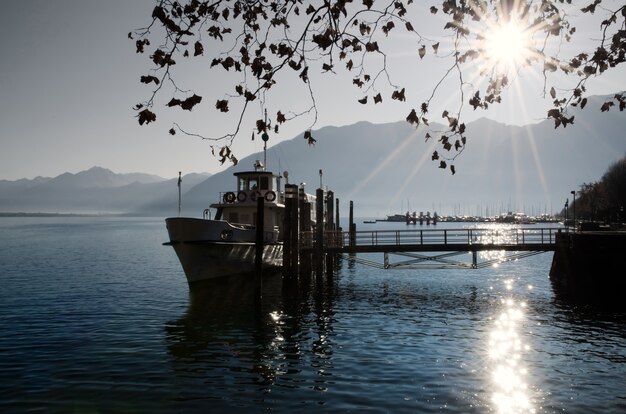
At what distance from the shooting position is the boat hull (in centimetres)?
2817

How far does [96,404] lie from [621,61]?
38.1 feet

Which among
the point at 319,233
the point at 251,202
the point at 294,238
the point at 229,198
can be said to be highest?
the point at 229,198

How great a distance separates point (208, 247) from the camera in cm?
2873

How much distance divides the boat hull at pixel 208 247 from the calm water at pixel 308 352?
3.51ft

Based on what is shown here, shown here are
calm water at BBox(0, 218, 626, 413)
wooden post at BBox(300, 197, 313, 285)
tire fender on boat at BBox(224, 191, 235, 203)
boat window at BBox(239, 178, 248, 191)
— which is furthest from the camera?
boat window at BBox(239, 178, 248, 191)

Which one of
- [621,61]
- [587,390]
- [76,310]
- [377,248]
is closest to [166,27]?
[621,61]

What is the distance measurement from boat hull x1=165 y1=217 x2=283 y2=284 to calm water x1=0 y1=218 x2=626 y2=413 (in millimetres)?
1071

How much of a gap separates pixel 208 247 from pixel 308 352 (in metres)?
14.0

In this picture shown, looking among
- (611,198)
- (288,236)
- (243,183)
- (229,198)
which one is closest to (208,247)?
(288,236)

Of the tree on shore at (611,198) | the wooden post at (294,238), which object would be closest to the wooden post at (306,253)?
the wooden post at (294,238)

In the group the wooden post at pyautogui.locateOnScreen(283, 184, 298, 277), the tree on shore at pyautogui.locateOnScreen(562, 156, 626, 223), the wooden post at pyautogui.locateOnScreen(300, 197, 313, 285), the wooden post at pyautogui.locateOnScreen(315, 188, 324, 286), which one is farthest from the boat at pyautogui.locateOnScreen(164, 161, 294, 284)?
the tree on shore at pyautogui.locateOnScreen(562, 156, 626, 223)

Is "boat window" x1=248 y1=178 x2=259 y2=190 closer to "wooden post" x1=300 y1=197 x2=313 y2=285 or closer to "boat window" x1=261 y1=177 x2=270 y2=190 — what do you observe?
"boat window" x1=261 y1=177 x2=270 y2=190

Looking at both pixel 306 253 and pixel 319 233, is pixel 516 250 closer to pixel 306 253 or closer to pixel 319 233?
pixel 319 233

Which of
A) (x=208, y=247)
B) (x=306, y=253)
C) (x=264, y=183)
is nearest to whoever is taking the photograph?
(x=208, y=247)
